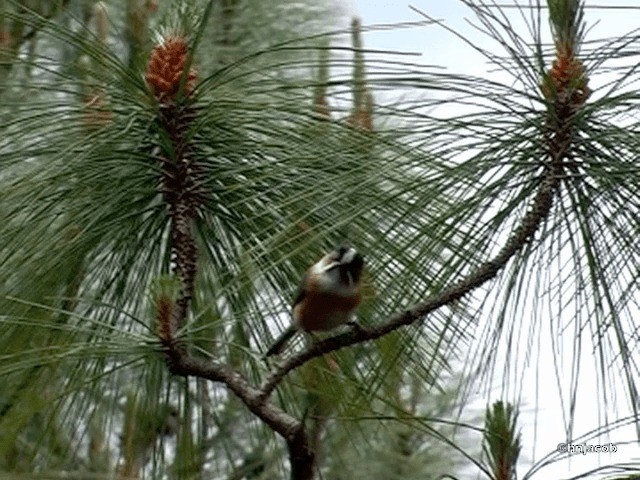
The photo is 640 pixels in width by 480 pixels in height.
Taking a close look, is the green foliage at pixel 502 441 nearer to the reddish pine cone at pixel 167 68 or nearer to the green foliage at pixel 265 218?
the green foliage at pixel 265 218

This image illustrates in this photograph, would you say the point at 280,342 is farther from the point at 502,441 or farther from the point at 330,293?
the point at 502,441

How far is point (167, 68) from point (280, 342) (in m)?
0.24

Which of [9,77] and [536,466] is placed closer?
[536,466]

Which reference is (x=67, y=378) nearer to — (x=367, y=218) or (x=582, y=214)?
(x=367, y=218)

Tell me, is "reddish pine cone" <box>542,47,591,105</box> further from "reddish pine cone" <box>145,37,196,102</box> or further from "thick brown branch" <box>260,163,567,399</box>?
"reddish pine cone" <box>145,37,196,102</box>

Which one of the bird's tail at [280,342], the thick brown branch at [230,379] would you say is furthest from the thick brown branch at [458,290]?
the bird's tail at [280,342]

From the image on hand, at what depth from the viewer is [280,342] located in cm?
136

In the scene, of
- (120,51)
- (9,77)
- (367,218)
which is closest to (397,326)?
(367,218)

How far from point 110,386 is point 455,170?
20.7 inches

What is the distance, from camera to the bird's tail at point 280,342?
134 cm

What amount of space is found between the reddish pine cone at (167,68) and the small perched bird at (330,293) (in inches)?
7.1

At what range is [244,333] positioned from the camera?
4.83ft

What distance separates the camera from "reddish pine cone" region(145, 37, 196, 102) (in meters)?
1.30

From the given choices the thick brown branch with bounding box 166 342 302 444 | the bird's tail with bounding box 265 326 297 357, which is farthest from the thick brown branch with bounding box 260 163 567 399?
the bird's tail with bounding box 265 326 297 357
